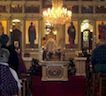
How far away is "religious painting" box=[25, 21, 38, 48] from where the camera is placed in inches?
803

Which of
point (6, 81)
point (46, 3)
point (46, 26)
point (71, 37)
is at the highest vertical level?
point (46, 3)

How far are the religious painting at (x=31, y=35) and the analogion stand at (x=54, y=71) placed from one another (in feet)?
17.4

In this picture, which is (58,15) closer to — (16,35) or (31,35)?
(31,35)

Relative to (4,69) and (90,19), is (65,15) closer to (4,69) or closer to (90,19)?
(90,19)

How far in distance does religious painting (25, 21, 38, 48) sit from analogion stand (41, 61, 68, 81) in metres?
5.29

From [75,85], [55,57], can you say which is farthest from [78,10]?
[75,85]

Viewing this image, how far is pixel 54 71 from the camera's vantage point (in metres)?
15.2

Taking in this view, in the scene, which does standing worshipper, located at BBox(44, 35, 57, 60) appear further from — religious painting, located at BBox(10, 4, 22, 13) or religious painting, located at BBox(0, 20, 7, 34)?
religious painting, located at BBox(10, 4, 22, 13)

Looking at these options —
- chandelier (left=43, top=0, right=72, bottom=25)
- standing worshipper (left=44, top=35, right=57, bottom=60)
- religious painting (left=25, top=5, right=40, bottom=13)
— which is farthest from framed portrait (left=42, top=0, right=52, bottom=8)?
standing worshipper (left=44, top=35, right=57, bottom=60)

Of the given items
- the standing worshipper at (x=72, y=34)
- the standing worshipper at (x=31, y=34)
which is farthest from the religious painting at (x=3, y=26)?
the standing worshipper at (x=72, y=34)

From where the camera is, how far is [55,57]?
1555 centimetres

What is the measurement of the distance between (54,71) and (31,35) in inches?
223

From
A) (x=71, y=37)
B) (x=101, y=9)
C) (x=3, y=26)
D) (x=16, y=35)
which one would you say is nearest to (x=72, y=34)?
(x=71, y=37)

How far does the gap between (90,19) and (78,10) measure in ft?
2.90
